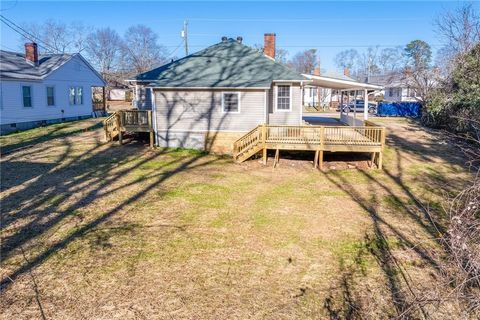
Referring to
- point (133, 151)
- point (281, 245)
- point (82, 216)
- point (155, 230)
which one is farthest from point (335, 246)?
A: point (133, 151)

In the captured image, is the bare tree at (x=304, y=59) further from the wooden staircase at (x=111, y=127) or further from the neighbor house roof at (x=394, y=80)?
the wooden staircase at (x=111, y=127)

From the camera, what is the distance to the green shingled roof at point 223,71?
17.7 m

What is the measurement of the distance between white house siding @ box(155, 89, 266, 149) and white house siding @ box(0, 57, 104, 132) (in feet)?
34.0

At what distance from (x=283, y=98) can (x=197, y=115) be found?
14.6 ft

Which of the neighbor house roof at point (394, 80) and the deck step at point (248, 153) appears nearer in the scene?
the deck step at point (248, 153)

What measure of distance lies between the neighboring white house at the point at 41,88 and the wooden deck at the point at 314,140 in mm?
14969

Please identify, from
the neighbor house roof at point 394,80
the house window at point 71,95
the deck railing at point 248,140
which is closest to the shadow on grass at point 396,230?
the deck railing at point 248,140

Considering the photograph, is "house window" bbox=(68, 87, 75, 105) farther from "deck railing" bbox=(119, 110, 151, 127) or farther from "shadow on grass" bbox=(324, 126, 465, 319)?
"shadow on grass" bbox=(324, 126, 465, 319)

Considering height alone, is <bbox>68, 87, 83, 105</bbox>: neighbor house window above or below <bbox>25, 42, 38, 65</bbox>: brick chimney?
below

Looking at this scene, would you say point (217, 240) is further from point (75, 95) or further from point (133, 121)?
point (75, 95)

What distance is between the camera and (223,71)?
18.8 meters

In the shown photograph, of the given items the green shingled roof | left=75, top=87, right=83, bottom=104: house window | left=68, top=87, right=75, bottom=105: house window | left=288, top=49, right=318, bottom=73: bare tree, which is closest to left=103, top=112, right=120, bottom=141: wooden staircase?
the green shingled roof

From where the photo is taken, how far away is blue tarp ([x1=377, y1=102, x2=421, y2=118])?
126ft

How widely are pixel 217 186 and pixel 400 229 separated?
241 inches
